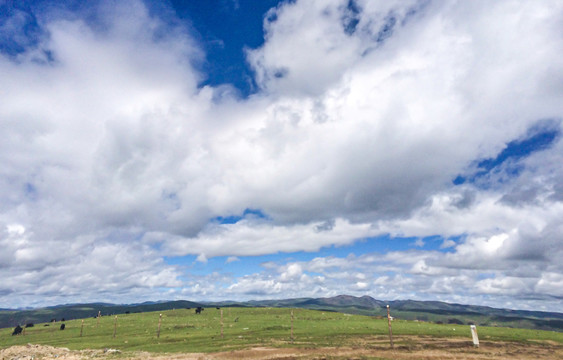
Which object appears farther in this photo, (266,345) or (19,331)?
(19,331)

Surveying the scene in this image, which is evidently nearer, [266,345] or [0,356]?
[266,345]

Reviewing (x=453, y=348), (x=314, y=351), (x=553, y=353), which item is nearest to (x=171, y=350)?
(x=314, y=351)

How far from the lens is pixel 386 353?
4038 centimetres

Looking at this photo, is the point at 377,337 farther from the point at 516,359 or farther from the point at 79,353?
the point at 79,353

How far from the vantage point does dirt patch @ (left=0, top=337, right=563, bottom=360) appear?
127 feet

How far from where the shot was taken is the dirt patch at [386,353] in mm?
38688

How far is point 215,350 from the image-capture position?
46.8 meters

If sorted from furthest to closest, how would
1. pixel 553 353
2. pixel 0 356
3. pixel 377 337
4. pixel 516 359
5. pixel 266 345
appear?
pixel 377 337 < pixel 0 356 < pixel 266 345 < pixel 553 353 < pixel 516 359

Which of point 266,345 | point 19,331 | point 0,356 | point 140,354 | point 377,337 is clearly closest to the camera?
point 140,354

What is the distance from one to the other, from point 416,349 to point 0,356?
66.6 m

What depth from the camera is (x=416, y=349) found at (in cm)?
4328

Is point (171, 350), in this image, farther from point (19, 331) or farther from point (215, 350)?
point (19, 331)

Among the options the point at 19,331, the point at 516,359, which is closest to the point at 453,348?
the point at 516,359

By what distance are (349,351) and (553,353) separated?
26.9m
